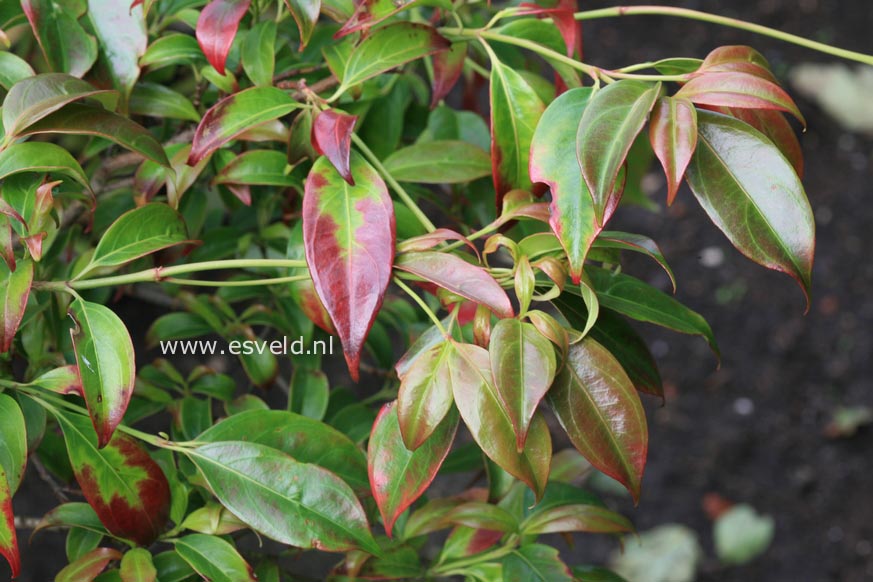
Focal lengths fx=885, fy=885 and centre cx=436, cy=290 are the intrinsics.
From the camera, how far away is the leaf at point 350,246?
0.51 meters

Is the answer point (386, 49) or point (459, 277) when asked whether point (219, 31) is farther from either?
point (459, 277)

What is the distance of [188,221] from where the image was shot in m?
0.82

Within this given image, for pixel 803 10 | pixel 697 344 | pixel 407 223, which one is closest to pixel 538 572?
pixel 407 223

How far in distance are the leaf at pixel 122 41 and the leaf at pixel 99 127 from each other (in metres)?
0.08

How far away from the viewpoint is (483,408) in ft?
1.69

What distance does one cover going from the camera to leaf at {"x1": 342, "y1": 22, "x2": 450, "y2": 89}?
25.1 inches

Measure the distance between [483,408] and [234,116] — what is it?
0.27m

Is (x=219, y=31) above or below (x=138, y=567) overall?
above

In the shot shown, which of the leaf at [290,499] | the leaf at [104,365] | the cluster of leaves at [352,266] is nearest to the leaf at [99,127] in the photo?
the cluster of leaves at [352,266]

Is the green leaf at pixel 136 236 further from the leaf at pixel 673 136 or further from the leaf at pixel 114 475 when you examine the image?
the leaf at pixel 673 136

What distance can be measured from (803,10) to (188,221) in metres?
2.05

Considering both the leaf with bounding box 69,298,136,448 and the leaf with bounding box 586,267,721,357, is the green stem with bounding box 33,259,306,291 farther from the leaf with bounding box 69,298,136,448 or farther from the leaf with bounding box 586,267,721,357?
the leaf with bounding box 586,267,721,357

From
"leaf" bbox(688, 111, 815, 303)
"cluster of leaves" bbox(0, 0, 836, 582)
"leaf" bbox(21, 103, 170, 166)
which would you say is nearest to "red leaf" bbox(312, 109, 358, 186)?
"cluster of leaves" bbox(0, 0, 836, 582)

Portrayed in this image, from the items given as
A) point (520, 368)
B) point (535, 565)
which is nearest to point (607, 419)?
point (520, 368)
